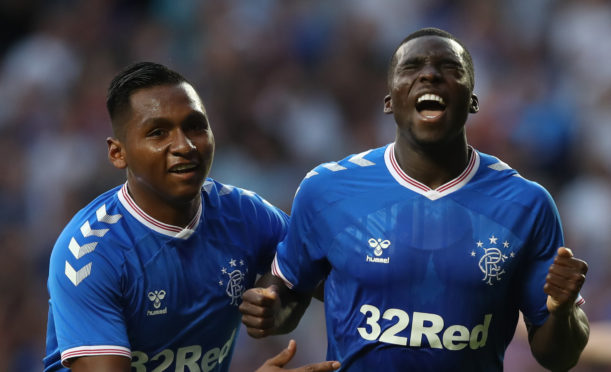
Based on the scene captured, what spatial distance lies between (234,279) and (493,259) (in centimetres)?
117

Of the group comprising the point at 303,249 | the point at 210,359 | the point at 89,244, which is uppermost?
the point at 89,244

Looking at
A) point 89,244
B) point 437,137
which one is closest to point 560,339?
point 437,137

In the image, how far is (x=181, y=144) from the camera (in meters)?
3.86

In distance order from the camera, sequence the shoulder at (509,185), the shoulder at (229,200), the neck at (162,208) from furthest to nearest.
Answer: the shoulder at (229,200)
the neck at (162,208)
the shoulder at (509,185)

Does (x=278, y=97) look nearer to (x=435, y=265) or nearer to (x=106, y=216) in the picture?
(x=106, y=216)

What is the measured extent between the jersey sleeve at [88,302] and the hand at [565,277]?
5.52ft

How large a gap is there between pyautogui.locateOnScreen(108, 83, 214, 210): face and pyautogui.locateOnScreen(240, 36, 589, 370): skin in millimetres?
561

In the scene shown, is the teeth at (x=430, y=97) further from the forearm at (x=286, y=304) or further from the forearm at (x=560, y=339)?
the forearm at (x=286, y=304)

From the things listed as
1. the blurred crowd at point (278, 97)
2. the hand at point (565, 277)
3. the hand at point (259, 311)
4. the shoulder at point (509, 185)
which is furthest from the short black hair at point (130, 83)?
the blurred crowd at point (278, 97)

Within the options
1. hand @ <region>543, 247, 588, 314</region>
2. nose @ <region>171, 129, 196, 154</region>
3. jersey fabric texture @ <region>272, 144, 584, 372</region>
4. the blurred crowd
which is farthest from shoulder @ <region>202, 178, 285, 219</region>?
the blurred crowd

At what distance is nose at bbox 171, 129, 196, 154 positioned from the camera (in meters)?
3.84

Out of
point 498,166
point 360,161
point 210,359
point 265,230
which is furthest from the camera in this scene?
point 265,230

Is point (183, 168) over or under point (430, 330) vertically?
over

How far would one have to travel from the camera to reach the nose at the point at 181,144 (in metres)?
3.84
